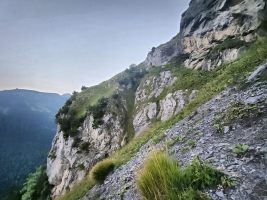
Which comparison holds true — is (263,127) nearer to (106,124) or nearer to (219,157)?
(219,157)

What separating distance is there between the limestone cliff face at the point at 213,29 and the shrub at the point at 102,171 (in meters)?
26.8

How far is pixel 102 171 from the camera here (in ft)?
48.6

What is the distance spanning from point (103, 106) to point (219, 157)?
1797 inches

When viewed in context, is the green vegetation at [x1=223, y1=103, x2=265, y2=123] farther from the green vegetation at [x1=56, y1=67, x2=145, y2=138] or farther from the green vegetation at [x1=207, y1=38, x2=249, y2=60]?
the green vegetation at [x1=56, y1=67, x2=145, y2=138]

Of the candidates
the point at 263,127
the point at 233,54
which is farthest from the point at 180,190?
the point at 233,54

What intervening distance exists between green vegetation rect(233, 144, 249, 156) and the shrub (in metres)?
9.55

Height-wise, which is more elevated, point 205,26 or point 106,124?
point 205,26

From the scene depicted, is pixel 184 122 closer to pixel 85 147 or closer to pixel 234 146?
pixel 234 146

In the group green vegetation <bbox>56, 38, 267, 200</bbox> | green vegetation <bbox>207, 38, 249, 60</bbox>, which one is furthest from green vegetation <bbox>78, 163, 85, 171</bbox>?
green vegetation <bbox>207, 38, 249, 60</bbox>

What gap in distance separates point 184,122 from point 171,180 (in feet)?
34.1

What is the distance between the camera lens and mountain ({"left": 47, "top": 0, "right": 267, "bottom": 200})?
5.77 meters

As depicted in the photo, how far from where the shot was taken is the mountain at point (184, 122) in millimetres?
5773

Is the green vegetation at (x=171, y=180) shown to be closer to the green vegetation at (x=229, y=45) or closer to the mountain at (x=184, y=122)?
the mountain at (x=184, y=122)

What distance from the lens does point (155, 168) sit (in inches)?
215
